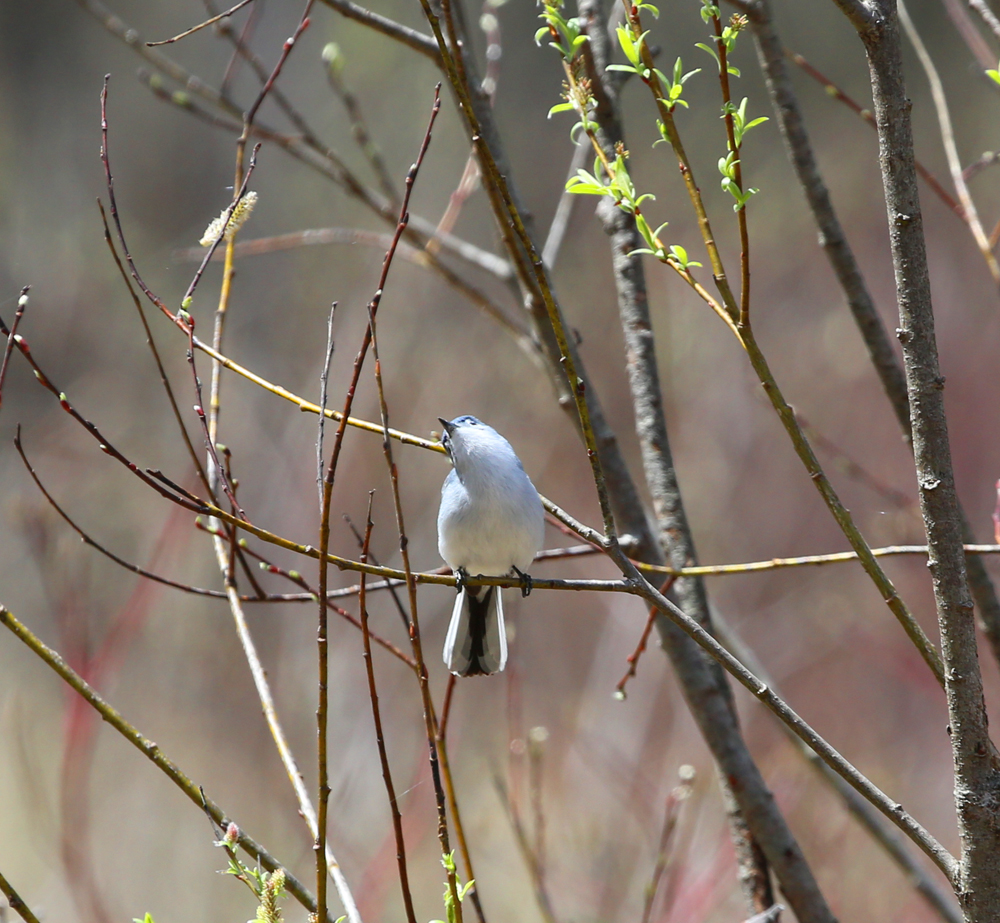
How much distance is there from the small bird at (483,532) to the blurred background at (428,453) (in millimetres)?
2573

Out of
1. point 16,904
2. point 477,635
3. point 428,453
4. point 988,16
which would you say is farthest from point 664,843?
point 428,453

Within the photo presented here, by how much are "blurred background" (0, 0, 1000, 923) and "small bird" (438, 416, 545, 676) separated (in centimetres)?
257

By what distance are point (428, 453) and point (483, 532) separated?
4287 millimetres

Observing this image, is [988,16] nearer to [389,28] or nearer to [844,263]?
[844,263]

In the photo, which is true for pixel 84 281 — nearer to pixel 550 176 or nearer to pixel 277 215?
pixel 277 215

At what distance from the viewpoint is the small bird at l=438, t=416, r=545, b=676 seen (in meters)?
1.84

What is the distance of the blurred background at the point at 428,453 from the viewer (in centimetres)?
521

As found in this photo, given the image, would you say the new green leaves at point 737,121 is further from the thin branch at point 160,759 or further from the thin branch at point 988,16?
the thin branch at point 160,759

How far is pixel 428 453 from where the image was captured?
6129 millimetres

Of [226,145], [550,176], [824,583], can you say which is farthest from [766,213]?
[226,145]

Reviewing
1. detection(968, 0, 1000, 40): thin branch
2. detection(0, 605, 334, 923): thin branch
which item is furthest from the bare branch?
detection(0, 605, 334, 923): thin branch

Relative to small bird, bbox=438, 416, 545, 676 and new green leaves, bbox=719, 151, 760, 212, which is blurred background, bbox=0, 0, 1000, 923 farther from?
new green leaves, bbox=719, 151, 760, 212

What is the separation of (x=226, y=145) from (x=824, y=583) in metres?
5.46

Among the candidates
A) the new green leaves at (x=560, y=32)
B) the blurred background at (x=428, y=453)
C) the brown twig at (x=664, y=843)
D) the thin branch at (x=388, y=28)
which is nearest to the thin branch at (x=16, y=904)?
the brown twig at (x=664, y=843)
